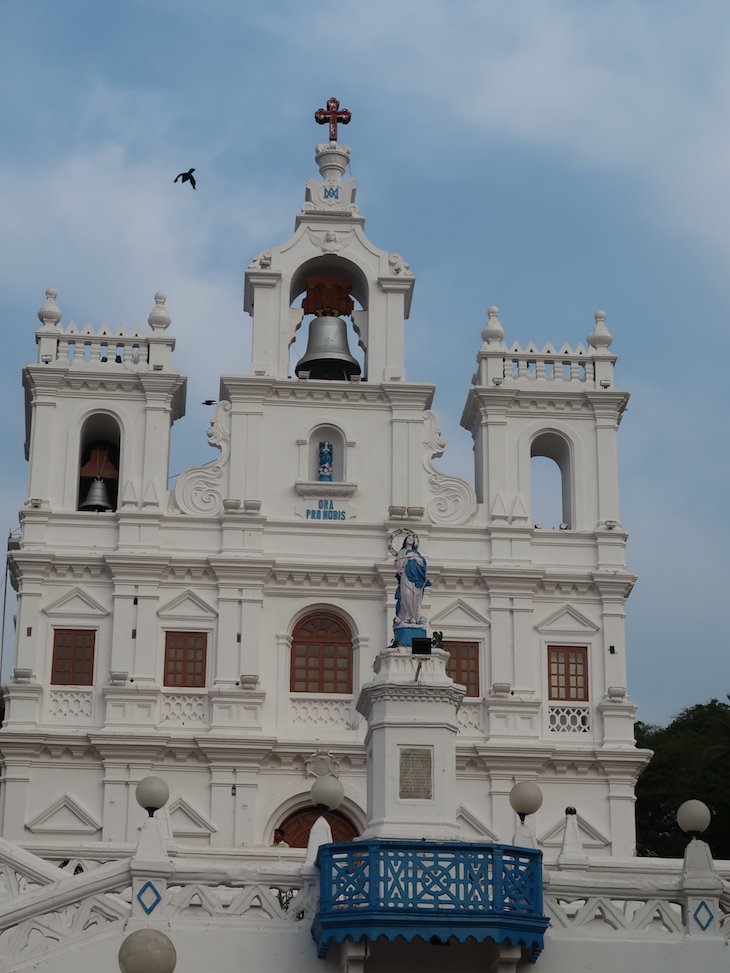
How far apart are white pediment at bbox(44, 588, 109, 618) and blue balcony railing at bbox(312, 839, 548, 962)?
706 inches

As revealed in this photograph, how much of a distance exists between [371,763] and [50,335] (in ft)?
61.6

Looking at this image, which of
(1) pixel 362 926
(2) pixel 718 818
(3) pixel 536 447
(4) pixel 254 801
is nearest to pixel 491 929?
(1) pixel 362 926

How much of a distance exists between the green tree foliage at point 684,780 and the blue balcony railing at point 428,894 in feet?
82.6

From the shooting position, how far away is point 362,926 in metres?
21.6

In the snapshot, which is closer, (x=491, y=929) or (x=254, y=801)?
(x=491, y=929)

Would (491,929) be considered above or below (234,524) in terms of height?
below

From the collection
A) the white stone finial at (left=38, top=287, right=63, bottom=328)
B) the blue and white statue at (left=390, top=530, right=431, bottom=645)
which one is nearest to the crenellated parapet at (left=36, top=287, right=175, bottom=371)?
the white stone finial at (left=38, top=287, right=63, bottom=328)

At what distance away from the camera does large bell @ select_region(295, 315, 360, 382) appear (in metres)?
42.0

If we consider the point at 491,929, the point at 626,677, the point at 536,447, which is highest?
the point at 536,447

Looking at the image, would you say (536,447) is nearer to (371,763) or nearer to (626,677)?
(626,677)

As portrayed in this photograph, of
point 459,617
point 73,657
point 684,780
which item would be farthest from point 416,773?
point 684,780

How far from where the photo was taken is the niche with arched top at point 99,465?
40969mm

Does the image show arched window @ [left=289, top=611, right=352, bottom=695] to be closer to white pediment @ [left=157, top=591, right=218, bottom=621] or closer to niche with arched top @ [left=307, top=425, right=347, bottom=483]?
white pediment @ [left=157, top=591, right=218, bottom=621]

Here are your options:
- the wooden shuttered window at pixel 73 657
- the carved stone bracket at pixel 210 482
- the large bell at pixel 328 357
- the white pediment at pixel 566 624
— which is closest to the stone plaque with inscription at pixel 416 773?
the wooden shuttered window at pixel 73 657
